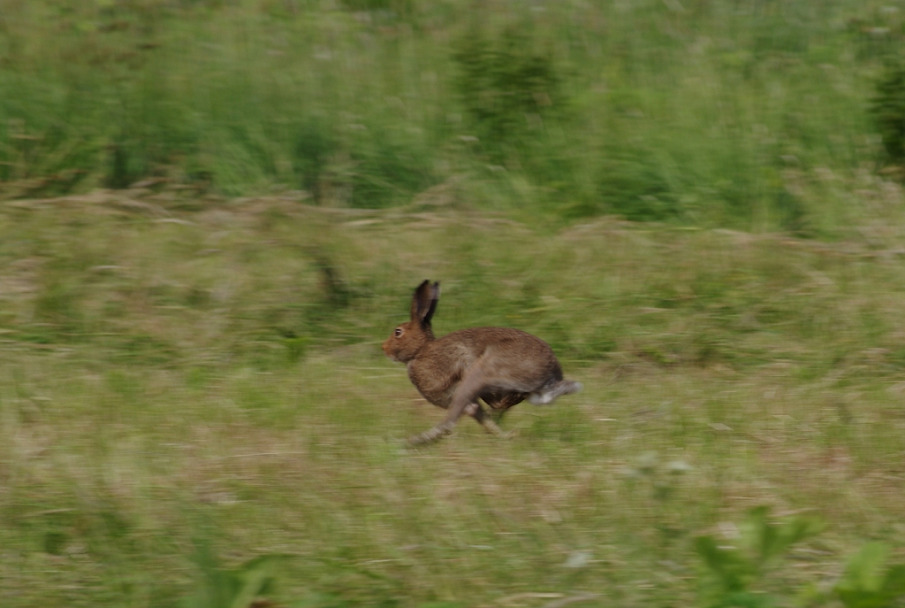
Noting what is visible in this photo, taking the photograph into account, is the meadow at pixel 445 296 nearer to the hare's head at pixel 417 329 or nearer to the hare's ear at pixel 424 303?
the hare's head at pixel 417 329

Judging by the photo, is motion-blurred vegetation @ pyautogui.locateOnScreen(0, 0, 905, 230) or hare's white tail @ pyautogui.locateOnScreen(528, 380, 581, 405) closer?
hare's white tail @ pyautogui.locateOnScreen(528, 380, 581, 405)

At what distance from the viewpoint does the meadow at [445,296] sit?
3.66 m

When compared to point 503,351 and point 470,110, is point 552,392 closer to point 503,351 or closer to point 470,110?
point 503,351

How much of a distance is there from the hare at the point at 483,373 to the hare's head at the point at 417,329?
18mm

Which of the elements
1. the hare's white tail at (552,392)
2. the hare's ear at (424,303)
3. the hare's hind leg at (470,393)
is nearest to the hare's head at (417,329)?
the hare's ear at (424,303)

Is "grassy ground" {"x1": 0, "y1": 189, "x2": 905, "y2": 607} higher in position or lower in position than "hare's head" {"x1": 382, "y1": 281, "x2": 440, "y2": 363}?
lower

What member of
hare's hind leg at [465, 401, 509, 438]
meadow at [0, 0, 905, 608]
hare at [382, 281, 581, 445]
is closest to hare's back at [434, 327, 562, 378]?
hare at [382, 281, 581, 445]

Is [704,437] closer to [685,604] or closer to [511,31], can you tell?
[685,604]

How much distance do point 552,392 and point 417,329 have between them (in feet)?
2.38

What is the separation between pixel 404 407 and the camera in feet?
17.8

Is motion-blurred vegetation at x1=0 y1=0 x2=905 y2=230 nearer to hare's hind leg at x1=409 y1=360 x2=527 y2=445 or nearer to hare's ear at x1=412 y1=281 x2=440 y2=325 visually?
hare's ear at x1=412 y1=281 x2=440 y2=325

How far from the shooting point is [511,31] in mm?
8953

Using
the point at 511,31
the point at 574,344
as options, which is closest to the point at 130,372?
the point at 574,344

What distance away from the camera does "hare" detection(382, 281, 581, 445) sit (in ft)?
15.9
